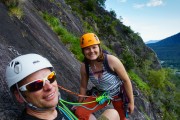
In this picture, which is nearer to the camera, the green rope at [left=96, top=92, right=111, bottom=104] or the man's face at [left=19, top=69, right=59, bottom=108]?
the man's face at [left=19, top=69, right=59, bottom=108]

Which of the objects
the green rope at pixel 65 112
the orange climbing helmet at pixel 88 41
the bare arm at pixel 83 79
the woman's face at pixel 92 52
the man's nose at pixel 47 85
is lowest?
the green rope at pixel 65 112

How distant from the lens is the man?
416 cm

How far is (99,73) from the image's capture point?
6320 millimetres

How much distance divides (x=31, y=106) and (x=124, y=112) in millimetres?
3149

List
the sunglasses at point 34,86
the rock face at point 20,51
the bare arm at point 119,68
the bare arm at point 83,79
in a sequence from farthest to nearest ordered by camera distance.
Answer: the bare arm at point 83,79, the bare arm at point 119,68, the rock face at point 20,51, the sunglasses at point 34,86

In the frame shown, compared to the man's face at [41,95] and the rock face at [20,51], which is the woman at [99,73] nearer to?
the rock face at [20,51]

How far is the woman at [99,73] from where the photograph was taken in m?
6.12

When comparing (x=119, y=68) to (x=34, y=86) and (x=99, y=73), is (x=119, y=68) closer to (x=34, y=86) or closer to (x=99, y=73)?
(x=99, y=73)

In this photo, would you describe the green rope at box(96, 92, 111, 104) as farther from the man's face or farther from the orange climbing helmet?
the man's face

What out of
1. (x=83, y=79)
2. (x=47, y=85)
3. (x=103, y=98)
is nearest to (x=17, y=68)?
(x=47, y=85)

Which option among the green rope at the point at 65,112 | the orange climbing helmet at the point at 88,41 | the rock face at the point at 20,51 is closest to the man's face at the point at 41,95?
the rock face at the point at 20,51

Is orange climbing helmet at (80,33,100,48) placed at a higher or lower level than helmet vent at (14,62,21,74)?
higher

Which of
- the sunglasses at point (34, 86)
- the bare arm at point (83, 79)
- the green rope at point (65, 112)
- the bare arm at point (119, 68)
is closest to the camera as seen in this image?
the sunglasses at point (34, 86)

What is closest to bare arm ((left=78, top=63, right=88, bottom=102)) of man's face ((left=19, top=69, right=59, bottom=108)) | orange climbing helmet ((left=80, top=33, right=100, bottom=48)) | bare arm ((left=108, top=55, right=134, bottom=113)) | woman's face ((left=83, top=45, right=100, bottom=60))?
woman's face ((left=83, top=45, right=100, bottom=60))
